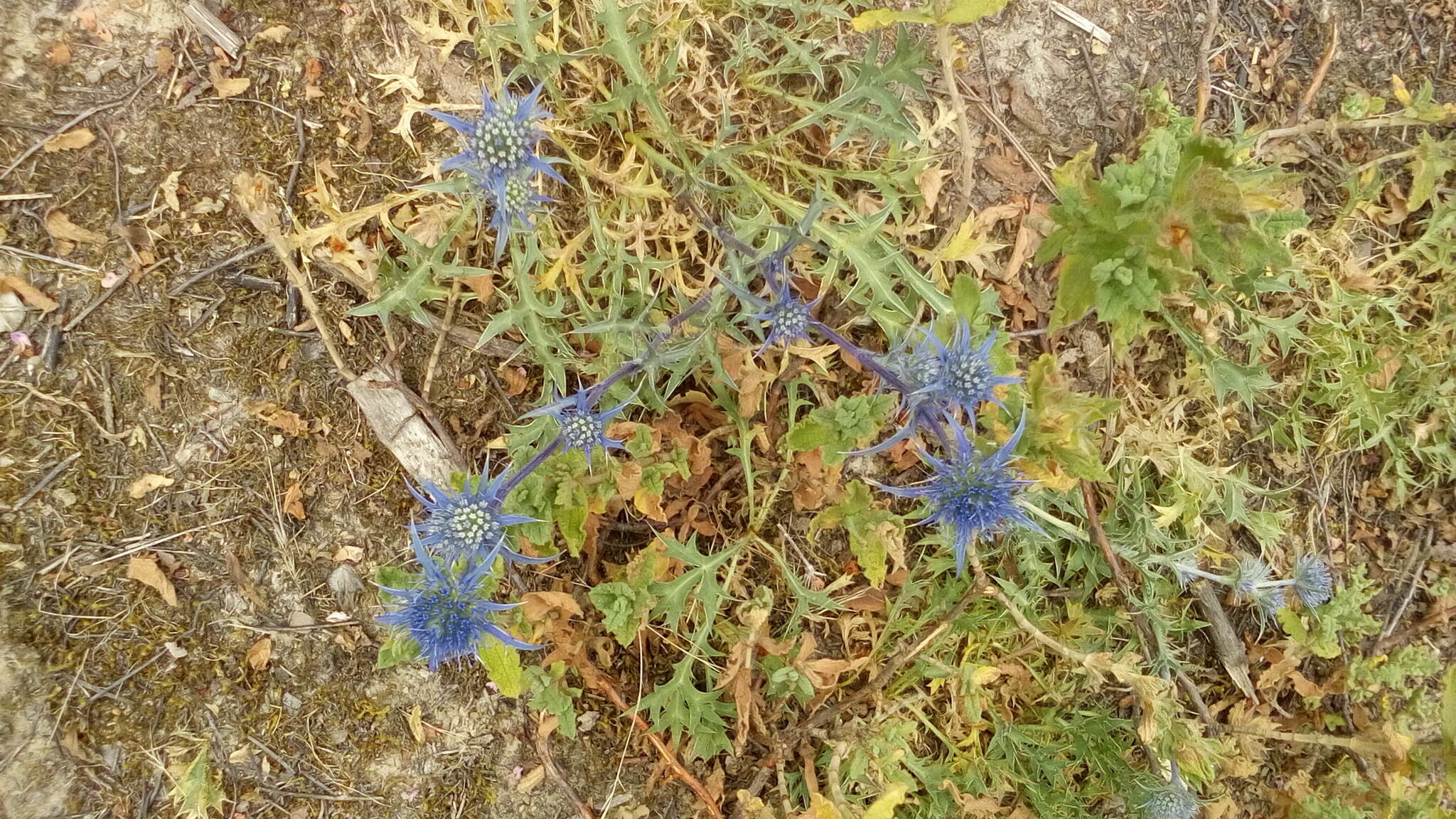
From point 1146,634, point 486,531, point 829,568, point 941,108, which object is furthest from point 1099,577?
point 486,531

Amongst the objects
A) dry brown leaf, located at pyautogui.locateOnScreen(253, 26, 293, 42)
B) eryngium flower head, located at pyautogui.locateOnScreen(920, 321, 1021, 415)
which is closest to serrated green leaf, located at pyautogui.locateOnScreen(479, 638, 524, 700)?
eryngium flower head, located at pyautogui.locateOnScreen(920, 321, 1021, 415)

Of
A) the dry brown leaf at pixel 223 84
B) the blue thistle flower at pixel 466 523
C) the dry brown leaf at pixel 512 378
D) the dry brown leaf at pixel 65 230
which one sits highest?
the dry brown leaf at pixel 223 84

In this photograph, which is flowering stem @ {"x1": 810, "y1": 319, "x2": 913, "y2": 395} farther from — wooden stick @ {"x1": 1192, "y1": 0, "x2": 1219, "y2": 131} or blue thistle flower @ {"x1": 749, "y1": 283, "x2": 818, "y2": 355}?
wooden stick @ {"x1": 1192, "y1": 0, "x2": 1219, "y2": 131}

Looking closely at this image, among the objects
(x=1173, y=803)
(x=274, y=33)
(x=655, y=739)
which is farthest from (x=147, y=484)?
(x=1173, y=803)

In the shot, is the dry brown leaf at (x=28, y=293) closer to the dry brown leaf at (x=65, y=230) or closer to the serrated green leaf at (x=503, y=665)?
the dry brown leaf at (x=65, y=230)

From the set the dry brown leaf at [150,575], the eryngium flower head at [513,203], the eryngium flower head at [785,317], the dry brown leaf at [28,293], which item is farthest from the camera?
the dry brown leaf at [150,575]

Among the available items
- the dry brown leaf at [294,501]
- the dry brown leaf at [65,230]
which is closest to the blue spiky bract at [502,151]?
the dry brown leaf at [294,501]
